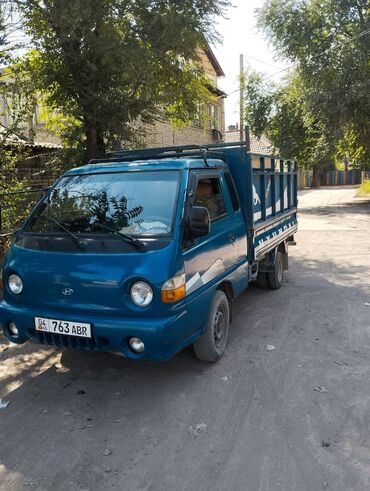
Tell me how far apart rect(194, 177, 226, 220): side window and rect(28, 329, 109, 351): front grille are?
1558mm

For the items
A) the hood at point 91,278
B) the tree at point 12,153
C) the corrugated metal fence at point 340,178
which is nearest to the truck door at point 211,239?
the hood at point 91,278

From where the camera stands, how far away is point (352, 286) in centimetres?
719

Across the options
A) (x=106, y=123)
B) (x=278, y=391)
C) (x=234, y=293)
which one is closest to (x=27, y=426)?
(x=278, y=391)

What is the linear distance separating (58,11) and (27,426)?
5.93 metres

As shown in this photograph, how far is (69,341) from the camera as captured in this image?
11.9ft

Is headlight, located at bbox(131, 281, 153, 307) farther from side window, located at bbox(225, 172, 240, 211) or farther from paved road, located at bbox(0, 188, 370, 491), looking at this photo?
side window, located at bbox(225, 172, 240, 211)

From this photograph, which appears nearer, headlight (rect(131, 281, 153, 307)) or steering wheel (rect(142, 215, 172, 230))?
headlight (rect(131, 281, 153, 307))

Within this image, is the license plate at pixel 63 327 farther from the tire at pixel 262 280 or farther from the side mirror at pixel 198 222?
the tire at pixel 262 280

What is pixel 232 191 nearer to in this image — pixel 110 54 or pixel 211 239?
pixel 211 239

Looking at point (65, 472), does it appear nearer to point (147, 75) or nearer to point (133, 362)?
point (133, 362)

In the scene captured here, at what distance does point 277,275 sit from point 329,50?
1531 cm

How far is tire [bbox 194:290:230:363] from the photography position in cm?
416

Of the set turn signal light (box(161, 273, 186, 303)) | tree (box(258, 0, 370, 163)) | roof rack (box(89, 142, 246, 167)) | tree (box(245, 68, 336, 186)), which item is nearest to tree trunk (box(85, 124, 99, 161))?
roof rack (box(89, 142, 246, 167))

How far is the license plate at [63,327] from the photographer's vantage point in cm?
350
